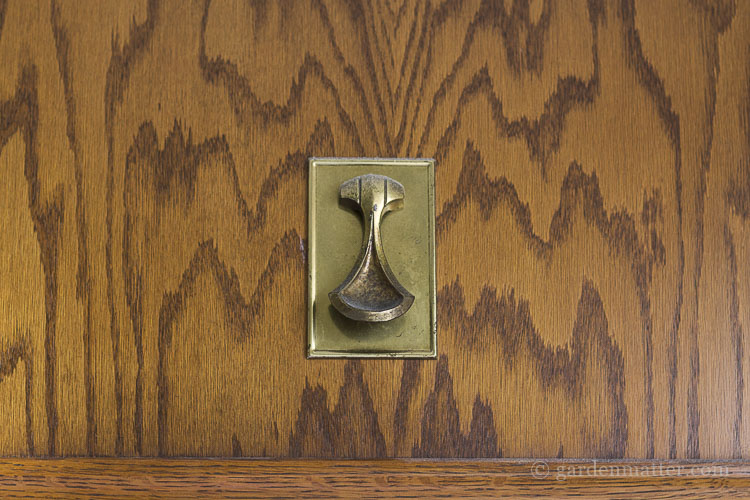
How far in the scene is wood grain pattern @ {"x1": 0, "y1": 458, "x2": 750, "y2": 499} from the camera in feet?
1.81

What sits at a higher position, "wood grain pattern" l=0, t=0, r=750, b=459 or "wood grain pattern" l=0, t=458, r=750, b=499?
"wood grain pattern" l=0, t=0, r=750, b=459

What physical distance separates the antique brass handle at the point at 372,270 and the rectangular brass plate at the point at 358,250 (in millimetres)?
12

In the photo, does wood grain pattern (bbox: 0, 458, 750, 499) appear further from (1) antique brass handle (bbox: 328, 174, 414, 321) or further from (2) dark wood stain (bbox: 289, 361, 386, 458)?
(1) antique brass handle (bbox: 328, 174, 414, 321)

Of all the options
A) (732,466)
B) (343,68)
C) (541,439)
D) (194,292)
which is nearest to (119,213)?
(194,292)

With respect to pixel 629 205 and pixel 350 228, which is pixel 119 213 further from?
pixel 629 205

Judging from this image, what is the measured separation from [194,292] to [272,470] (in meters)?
0.15

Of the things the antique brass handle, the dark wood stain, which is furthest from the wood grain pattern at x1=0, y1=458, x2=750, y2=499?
the antique brass handle

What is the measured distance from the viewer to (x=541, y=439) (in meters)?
0.57

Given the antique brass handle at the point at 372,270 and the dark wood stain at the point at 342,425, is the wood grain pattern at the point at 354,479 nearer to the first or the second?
the dark wood stain at the point at 342,425

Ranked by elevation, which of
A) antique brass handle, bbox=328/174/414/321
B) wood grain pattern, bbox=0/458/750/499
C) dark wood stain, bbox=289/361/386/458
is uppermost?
antique brass handle, bbox=328/174/414/321

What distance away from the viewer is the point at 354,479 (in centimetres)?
55

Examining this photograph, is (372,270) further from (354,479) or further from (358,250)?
(354,479)

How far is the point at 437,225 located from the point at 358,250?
0.07 meters

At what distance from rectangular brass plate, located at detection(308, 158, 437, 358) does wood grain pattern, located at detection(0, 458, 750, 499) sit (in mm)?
90
